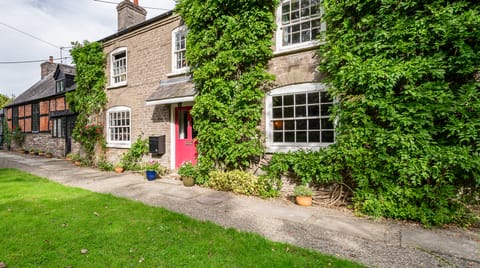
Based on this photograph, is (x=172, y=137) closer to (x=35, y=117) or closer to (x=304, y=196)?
(x=304, y=196)

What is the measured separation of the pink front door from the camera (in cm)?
862

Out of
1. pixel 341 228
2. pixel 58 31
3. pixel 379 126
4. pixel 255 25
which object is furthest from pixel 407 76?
pixel 58 31

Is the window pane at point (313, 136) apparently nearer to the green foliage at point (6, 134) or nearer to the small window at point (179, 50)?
the small window at point (179, 50)

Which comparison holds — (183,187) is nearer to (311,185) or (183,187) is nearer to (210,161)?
(210,161)

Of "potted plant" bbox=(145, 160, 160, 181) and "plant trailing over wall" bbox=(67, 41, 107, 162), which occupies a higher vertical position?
"plant trailing over wall" bbox=(67, 41, 107, 162)

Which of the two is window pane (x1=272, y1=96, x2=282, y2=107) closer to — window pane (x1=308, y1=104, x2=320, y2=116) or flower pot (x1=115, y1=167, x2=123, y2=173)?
window pane (x1=308, y1=104, x2=320, y2=116)

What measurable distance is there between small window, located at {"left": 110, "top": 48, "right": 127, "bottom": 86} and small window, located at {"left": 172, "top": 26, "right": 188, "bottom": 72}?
122 inches

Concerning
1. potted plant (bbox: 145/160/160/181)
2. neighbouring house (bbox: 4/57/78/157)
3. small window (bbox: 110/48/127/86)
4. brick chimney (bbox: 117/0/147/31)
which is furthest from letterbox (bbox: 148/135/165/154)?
neighbouring house (bbox: 4/57/78/157)

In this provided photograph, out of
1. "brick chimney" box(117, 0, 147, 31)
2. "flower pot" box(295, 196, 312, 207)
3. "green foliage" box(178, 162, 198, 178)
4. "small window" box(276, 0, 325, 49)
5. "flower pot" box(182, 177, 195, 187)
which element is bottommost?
Result: "flower pot" box(295, 196, 312, 207)

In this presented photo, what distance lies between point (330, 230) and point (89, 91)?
12.4 metres

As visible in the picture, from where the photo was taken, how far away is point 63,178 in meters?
8.47

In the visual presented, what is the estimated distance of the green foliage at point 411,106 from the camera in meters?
4.11

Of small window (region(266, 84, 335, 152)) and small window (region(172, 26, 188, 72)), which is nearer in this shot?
small window (region(266, 84, 335, 152))

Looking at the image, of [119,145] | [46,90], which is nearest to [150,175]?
[119,145]
